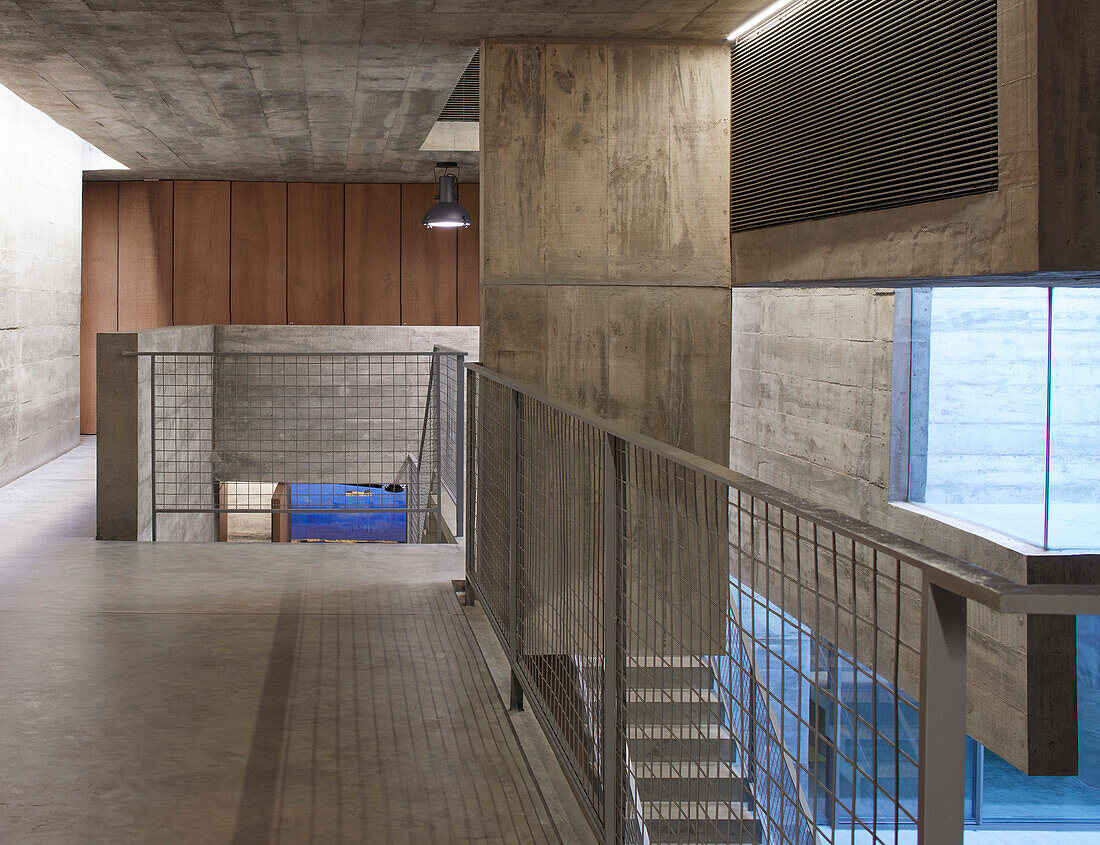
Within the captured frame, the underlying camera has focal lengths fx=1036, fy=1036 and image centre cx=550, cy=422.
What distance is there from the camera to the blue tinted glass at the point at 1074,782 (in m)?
6.58

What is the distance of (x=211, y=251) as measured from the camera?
1209 cm

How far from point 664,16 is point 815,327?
4616 millimetres

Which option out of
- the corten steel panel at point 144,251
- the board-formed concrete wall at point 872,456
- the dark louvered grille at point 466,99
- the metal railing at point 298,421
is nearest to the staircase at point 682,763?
the board-formed concrete wall at point 872,456

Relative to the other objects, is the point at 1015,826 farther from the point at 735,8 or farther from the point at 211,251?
the point at 211,251

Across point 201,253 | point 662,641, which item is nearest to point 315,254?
point 201,253

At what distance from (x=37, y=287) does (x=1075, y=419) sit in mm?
7437

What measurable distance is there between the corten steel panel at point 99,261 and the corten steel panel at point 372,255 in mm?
2580

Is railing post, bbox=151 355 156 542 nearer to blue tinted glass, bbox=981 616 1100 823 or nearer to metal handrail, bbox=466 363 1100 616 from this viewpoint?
metal handrail, bbox=466 363 1100 616

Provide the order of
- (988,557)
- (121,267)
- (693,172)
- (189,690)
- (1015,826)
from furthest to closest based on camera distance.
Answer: (121,267) → (1015,826) → (988,557) → (693,172) → (189,690)

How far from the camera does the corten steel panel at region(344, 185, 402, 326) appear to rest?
12.4m

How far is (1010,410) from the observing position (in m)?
6.99

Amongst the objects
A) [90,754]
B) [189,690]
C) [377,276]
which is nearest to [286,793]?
[90,754]

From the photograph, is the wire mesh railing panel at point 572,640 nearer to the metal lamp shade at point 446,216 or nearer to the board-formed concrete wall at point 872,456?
the board-formed concrete wall at point 872,456

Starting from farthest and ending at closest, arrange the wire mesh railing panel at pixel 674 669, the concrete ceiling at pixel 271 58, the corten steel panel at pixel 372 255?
the corten steel panel at pixel 372 255 < the concrete ceiling at pixel 271 58 < the wire mesh railing panel at pixel 674 669
